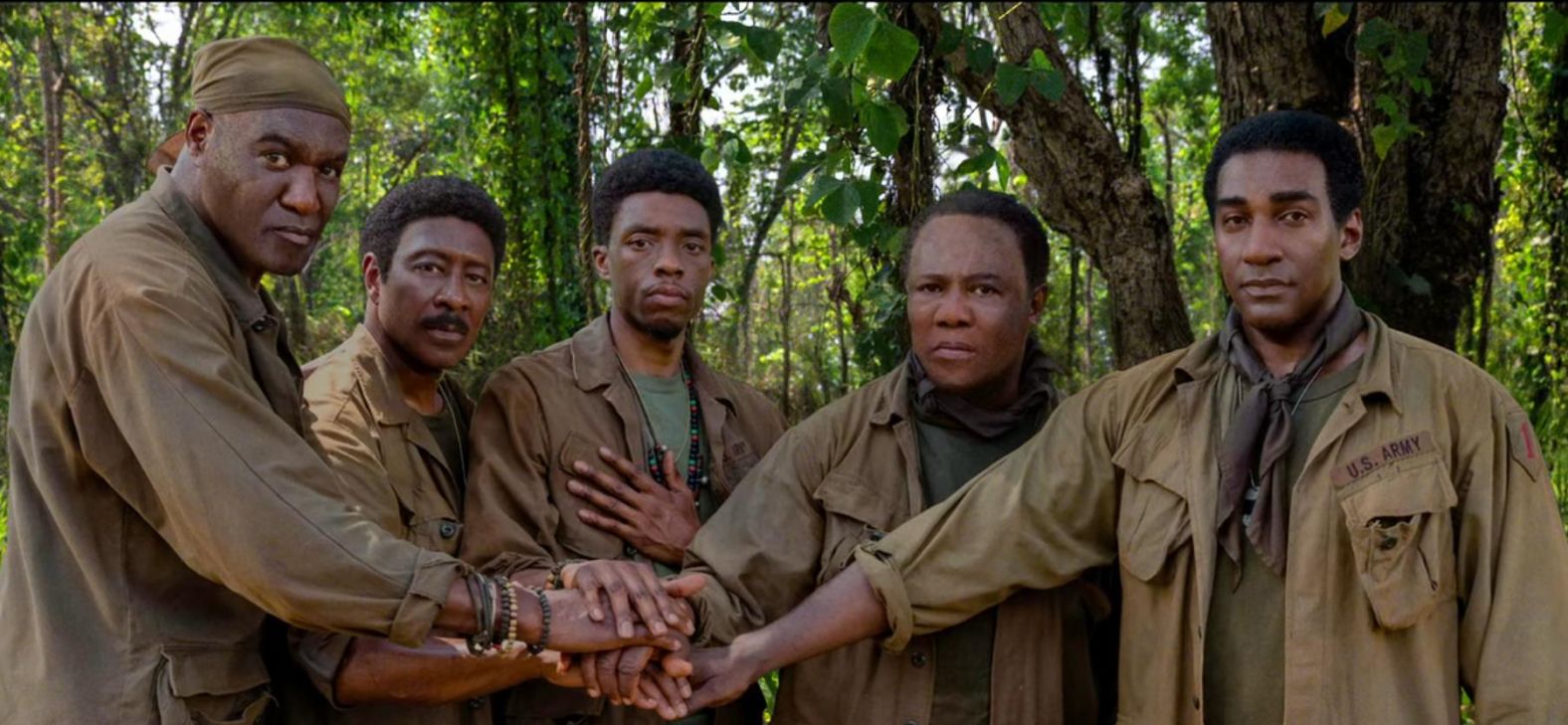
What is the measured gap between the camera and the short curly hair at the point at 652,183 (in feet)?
13.0

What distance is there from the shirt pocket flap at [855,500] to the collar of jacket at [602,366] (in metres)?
0.48

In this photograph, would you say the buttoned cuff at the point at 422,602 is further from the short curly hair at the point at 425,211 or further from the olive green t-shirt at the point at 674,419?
the short curly hair at the point at 425,211

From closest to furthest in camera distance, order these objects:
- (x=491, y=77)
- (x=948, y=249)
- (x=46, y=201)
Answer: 1. (x=948, y=249)
2. (x=491, y=77)
3. (x=46, y=201)

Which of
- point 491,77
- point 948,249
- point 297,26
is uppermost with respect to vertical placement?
point 297,26

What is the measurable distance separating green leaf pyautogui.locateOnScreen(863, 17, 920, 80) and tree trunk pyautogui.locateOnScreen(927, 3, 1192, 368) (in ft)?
4.11

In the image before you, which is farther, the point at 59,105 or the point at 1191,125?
the point at 59,105

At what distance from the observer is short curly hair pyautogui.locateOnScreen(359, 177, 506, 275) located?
12.5 ft

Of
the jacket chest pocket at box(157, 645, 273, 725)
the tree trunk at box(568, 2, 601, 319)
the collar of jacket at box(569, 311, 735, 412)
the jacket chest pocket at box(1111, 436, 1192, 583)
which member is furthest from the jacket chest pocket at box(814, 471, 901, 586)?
the tree trunk at box(568, 2, 601, 319)

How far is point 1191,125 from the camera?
13102mm

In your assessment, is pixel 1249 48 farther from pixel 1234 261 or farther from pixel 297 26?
pixel 297 26

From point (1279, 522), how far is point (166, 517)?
89.5 inches

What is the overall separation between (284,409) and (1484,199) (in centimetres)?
410

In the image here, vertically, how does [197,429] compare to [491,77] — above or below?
below

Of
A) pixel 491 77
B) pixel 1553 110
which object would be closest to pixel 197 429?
pixel 1553 110
